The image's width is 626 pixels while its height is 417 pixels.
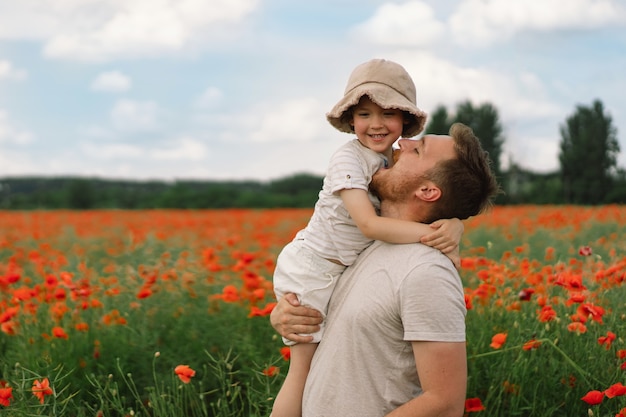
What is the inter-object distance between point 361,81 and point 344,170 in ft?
1.20

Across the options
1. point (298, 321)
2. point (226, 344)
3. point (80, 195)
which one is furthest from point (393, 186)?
point (80, 195)

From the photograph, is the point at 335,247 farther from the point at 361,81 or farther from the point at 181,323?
the point at 181,323

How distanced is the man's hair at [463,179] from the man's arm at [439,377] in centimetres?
40

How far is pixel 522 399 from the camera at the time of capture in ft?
10.0

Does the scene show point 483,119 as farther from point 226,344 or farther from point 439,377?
point 439,377

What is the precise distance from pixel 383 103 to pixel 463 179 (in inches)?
18.0

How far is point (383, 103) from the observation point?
91.4 inches

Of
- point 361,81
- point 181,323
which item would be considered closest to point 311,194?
point 181,323

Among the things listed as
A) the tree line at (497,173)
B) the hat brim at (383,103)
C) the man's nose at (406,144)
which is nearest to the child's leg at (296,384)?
the man's nose at (406,144)

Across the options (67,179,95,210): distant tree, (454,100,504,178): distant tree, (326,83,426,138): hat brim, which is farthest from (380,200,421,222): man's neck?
(67,179,95,210): distant tree

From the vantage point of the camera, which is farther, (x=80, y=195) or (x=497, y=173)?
(x=80, y=195)

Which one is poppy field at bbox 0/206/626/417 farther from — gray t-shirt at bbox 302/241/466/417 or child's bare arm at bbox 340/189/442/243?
child's bare arm at bbox 340/189/442/243

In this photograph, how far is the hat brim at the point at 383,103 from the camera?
2328 millimetres

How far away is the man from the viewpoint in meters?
1.89
